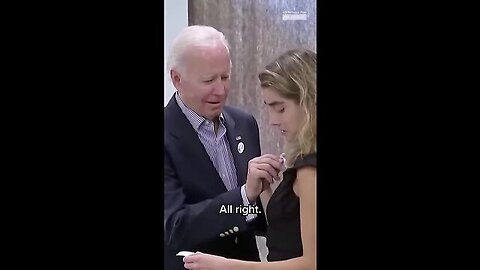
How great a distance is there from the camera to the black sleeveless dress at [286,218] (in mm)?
2617

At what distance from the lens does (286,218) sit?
2.63 metres

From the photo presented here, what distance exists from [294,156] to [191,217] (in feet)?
1.45

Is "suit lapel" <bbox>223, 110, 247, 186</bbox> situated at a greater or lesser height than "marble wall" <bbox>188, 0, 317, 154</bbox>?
lesser

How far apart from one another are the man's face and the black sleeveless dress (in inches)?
14.2

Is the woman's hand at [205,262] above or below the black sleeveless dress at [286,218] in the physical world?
below

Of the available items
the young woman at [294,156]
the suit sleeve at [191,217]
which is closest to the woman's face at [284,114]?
the young woman at [294,156]

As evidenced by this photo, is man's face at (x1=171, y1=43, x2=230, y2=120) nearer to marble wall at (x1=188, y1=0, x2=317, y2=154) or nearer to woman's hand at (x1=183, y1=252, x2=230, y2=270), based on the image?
marble wall at (x1=188, y1=0, x2=317, y2=154)

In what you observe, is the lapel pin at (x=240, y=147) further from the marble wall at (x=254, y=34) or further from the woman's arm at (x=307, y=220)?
the woman's arm at (x=307, y=220)

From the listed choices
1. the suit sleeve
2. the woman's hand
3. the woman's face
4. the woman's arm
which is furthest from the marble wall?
the woman's hand

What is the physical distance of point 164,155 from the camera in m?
2.72

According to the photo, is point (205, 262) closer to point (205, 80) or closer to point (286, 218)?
point (286, 218)

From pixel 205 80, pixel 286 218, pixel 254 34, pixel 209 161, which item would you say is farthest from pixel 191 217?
pixel 254 34

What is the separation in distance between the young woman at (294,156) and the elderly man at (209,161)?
0.07 meters

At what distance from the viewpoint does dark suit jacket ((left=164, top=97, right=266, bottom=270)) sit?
2.68 m
